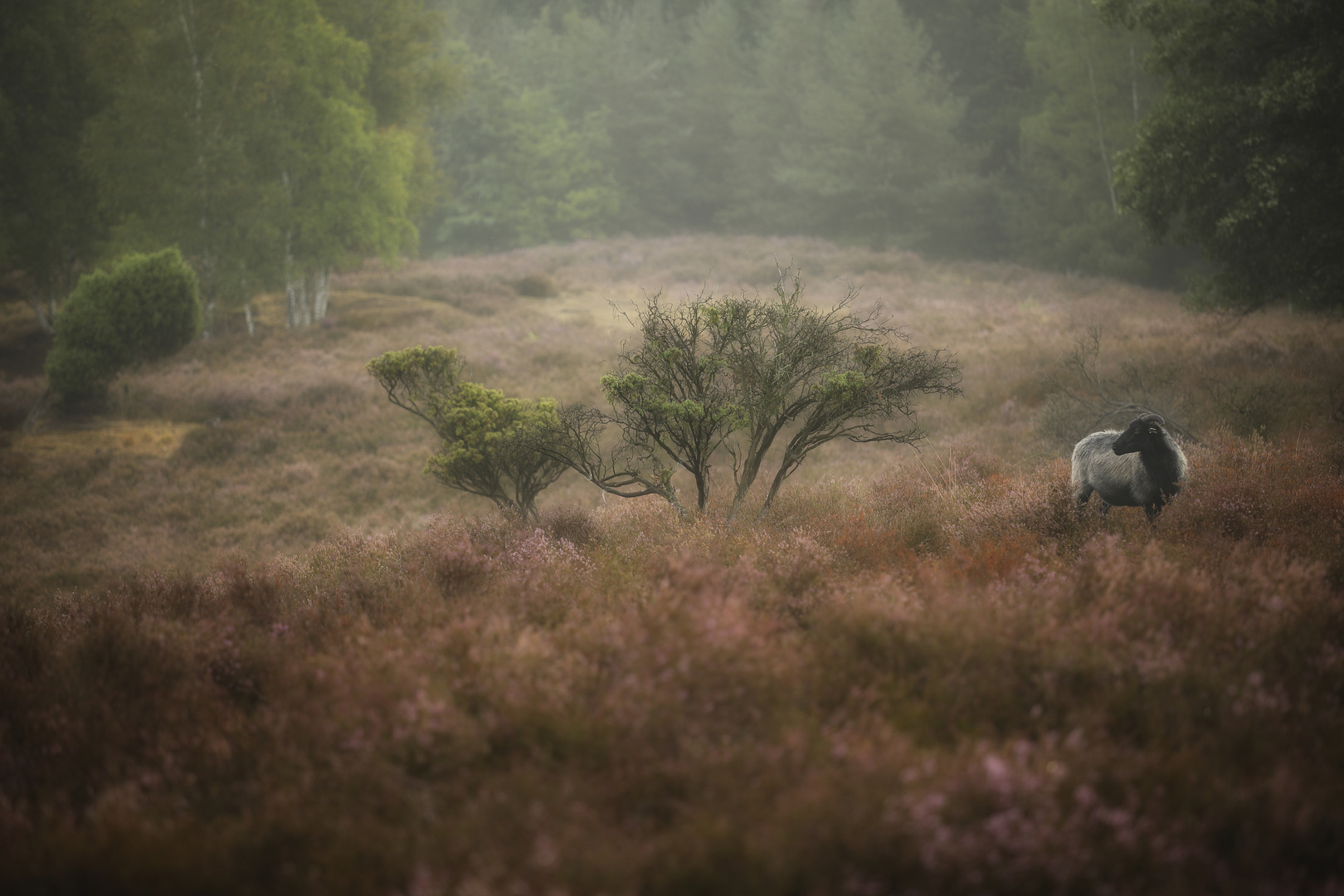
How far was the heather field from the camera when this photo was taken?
2.53 metres

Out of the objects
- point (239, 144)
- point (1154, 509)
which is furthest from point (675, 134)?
point (1154, 509)

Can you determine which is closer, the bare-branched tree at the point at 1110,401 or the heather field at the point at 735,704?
the heather field at the point at 735,704

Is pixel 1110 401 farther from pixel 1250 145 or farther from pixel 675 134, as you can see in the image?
pixel 675 134

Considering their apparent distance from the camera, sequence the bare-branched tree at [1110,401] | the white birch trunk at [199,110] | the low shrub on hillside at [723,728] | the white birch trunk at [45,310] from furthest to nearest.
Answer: the white birch trunk at [45,310], the white birch trunk at [199,110], the bare-branched tree at [1110,401], the low shrub on hillside at [723,728]

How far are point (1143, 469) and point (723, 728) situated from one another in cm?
488

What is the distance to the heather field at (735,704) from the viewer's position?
8.30 ft

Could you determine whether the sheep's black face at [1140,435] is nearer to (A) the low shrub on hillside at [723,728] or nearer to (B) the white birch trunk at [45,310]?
(A) the low shrub on hillside at [723,728]

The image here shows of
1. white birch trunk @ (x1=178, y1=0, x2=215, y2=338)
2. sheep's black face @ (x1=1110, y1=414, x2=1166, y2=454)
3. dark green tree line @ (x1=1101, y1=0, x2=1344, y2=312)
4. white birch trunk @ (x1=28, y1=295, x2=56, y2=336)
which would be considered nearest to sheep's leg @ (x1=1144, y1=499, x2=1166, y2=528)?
sheep's black face @ (x1=1110, y1=414, x2=1166, y2=454)

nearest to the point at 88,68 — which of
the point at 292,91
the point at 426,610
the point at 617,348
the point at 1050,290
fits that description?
the point at 292,91

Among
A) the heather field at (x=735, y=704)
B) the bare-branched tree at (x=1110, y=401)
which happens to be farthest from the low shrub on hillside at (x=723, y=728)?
the bare-branched tree at (x=1110, y=401)

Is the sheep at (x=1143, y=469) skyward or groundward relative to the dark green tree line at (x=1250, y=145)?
groundward

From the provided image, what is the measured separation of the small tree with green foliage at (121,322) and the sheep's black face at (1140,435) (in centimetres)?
1785

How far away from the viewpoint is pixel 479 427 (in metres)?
8.43

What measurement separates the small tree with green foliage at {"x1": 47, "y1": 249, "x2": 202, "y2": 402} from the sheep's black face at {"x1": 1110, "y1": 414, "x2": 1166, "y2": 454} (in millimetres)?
17848
